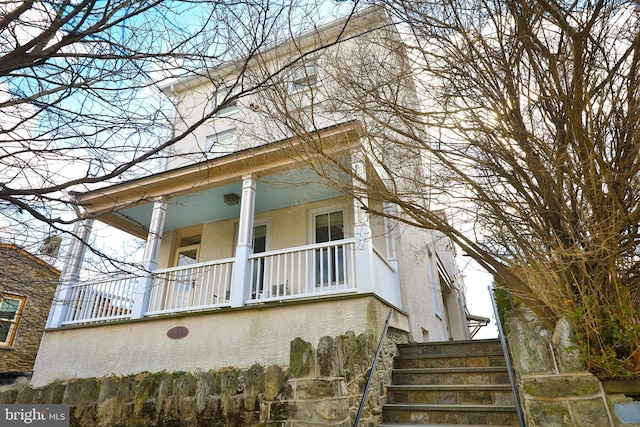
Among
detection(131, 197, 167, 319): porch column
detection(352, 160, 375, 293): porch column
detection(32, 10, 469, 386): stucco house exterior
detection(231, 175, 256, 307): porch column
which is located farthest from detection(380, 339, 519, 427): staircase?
detection(131, 197, 167, 319): porch column

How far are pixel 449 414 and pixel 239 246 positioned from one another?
12.2ft

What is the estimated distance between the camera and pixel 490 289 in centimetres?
566

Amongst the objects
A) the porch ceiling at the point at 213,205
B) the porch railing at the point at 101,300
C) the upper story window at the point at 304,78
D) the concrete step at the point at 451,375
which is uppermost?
the porch ceiling at the point at 213,205

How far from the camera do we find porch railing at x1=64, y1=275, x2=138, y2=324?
6.20 m

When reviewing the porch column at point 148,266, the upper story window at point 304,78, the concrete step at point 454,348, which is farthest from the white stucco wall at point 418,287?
the porch column at point 148,266

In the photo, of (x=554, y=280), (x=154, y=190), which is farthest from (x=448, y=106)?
(x=154, y=190)

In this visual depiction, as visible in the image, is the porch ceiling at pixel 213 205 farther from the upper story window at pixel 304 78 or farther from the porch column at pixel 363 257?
the upper story window at pixel 304 78

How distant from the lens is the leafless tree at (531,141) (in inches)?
85.7

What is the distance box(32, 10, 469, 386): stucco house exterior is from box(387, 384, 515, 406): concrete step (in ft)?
2.40

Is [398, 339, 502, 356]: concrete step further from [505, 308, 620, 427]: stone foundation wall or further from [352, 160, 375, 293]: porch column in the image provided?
[505, 308, 620, 427]: stone foundation wall

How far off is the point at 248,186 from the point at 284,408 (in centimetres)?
406

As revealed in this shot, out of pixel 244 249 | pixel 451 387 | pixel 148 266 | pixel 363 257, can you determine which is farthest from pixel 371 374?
pixel 148 266

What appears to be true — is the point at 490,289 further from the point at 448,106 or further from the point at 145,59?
the point at 145,59

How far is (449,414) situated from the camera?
354cm
